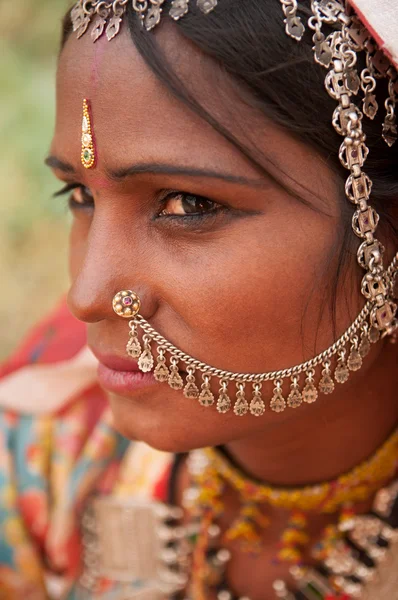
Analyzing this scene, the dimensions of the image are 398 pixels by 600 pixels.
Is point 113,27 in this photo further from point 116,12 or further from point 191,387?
point 191,387

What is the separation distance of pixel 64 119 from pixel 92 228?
232mm

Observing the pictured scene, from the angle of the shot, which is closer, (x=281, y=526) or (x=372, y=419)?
(x=372, y=419)

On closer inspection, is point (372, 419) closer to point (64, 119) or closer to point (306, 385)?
point (306, 385)

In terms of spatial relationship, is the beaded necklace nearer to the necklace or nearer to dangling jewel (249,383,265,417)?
the necklace

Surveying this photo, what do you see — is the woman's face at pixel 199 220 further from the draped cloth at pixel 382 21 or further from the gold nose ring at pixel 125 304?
the draped cloth at pixel 382 21

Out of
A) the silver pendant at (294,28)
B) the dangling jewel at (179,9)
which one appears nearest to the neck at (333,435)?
the silver pendant at (294,28)

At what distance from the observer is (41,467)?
7.06 ft

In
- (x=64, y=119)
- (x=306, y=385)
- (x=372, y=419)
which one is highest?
(x=64, y=119)

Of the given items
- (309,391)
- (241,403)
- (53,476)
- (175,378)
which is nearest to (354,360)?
(309,391)

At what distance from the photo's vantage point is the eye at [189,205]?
140cm

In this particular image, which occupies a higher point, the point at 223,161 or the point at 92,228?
the point at 223,161

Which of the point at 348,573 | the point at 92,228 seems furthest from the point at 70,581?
the point at 92,228

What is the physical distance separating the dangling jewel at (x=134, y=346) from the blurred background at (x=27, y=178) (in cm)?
274

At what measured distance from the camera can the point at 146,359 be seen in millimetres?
1461
